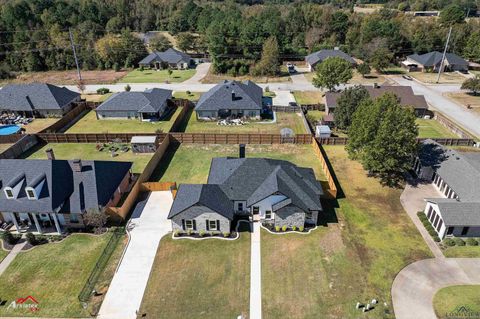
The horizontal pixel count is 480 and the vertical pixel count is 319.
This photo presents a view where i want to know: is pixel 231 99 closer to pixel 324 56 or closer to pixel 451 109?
pixel 451 109

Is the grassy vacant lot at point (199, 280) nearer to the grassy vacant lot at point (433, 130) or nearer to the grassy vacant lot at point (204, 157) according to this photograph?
the grassy vacant lot at point (204, 157)

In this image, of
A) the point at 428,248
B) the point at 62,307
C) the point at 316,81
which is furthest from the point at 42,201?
the point at 316,81

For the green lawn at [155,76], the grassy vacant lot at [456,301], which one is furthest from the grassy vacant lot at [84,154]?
the green lawn at [155,76]

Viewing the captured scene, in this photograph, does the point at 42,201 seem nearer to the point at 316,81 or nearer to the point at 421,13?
the point at 316,81

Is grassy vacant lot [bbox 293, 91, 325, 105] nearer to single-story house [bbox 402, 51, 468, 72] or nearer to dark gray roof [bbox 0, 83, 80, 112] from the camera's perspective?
single-story house [bbox 402, 51, 468, 72]

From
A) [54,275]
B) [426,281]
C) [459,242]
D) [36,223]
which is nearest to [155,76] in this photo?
[36,223]

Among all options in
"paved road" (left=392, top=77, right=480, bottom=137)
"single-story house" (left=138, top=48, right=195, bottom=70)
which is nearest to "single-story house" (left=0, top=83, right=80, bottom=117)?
"single-story house" (left=138, top=48, right=195, bottom=70)
